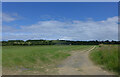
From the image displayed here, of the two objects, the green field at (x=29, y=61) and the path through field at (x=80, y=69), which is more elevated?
the green field at (x=29, y=61)

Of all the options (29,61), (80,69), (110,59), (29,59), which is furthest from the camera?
(29,59)

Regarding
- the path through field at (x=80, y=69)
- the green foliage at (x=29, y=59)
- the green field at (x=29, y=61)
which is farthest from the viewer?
the green foliage at (x=29, y=59)

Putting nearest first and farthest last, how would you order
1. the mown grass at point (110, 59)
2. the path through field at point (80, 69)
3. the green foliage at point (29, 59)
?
the path through field at point (80, 69) → the mown grass at point (110, 59) → the green foliage at point (29, 59)

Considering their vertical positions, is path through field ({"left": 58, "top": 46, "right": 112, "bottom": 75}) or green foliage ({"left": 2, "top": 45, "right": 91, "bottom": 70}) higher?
green foliage ({"left": 2, "top": 45, "right": 91, "bottom": 70})

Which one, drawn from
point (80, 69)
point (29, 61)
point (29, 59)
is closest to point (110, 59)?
point (80, 69)

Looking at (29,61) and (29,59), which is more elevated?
(29,59)

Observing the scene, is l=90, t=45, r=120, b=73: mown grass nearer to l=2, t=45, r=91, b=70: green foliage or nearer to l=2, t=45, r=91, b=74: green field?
l=2, t=45, r=91, b=74: green field

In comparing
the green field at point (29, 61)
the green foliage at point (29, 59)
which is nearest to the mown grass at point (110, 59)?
the green field at point (29, 61)

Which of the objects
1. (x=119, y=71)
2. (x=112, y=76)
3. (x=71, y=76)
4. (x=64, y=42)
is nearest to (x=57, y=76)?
(x=71, y=76)

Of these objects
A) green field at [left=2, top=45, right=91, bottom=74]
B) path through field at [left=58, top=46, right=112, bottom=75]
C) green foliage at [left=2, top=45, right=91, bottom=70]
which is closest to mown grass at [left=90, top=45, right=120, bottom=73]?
path through field at [left=58, top=46, right=112, bottom=75]

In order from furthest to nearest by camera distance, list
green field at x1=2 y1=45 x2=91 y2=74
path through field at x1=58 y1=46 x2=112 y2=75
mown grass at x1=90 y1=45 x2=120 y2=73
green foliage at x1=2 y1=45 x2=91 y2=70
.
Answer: green foliage at x1=2 y1=45 x2=91 y2=70 < green field at x1=2 y1=45 x2=91 y2=74 < mown grass at x1=90 y1=45 x2=120 y2=73 < path through field at x1=58 y1=46 x2=112 y2=75

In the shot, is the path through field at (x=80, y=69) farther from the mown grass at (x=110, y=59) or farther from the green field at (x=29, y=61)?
the green field at (x=29, y=61)

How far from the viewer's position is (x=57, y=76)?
9.07 meters

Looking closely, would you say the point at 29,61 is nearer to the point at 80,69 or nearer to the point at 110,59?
the point at 80,69
